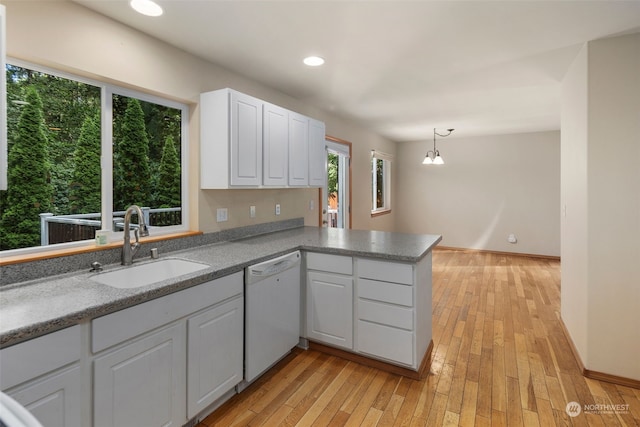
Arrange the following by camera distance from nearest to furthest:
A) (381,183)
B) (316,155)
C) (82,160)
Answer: (82,160) < (316,155) < (381,183)

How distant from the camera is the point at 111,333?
139 cm

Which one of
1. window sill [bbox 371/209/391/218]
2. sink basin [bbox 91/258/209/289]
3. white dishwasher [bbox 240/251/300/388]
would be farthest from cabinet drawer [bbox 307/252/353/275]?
window sill [bbox 371/209/391/218]

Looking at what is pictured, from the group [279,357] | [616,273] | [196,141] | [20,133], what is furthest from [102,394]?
[616,273]

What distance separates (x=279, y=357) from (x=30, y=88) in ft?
7.17

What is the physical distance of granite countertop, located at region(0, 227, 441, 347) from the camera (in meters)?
1.21

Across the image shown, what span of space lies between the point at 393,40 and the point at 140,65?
5.54 ft

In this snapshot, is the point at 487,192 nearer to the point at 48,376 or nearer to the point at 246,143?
the point at 246,143

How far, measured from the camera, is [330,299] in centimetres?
255

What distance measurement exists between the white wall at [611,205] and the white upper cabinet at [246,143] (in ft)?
7.36

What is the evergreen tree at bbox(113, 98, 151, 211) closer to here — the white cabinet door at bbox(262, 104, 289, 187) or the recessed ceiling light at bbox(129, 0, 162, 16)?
the recessed ceiling light at bbox(129, 0, 162, 16)

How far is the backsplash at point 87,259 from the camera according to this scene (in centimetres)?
162

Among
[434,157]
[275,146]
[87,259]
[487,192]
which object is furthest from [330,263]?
[487,192]

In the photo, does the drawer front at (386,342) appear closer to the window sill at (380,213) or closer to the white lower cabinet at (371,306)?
the white lower cabinet at (371,306)

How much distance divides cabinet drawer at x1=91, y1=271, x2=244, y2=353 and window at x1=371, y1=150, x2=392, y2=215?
4468 millimetres
